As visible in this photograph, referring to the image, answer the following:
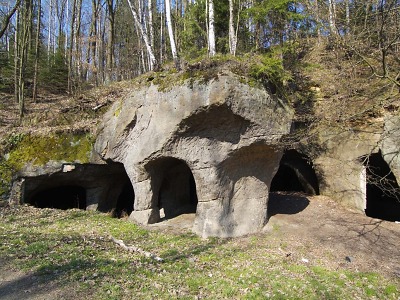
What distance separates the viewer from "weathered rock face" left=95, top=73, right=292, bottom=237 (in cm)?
892

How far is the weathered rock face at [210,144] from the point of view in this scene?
8919 mm

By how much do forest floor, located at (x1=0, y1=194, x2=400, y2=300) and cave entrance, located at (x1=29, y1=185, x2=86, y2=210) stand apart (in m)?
3.43

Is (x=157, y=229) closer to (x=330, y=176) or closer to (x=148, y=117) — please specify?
(x=148, y=117)

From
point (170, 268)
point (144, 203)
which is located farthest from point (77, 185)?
point (170, 268)

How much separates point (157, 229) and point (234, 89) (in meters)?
4.66

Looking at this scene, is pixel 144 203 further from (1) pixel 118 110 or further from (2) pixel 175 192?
(1) pixel 118 110

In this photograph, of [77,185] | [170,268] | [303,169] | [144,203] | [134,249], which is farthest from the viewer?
[303,169]

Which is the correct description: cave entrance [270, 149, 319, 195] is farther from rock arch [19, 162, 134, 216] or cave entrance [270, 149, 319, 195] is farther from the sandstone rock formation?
rock arch [19, 162, 134, 216]

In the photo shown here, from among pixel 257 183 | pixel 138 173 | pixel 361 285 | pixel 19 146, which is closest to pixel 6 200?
pixel 19 146

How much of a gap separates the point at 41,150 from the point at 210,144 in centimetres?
643

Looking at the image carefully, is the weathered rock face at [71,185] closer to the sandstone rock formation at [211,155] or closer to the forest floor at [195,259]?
the sandstone rock formation at [211,155]

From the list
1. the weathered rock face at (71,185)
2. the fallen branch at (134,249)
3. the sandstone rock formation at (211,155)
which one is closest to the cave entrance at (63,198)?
the weathered rock face at (71,185)

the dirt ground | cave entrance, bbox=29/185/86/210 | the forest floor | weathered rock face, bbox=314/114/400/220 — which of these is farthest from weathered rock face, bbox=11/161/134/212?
weathered rock face, bbox=314/114/400/220

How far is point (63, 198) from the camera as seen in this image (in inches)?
601
